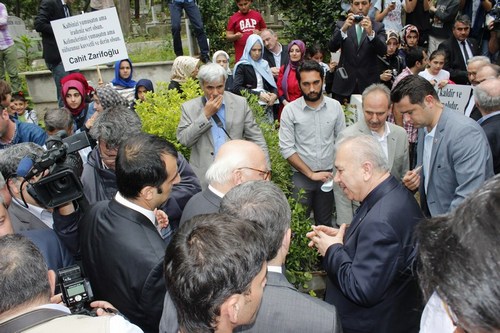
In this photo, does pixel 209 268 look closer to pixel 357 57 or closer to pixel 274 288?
pixel 274 288

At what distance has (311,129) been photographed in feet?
14.8

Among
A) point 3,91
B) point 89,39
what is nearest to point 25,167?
point 3,91

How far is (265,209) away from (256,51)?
481 cm

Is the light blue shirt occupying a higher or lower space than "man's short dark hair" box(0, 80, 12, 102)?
lower

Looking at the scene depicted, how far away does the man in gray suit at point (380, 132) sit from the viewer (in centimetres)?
401

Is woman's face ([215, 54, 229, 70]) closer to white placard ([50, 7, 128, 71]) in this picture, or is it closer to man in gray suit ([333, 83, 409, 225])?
white placard ([50, 7, 128, 71])

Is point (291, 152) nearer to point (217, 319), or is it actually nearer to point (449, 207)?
point (449, 207)

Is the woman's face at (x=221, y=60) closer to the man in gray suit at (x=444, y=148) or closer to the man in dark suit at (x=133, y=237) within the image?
the man in gray suit at (x=444, y=148)

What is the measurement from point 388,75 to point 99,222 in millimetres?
5828

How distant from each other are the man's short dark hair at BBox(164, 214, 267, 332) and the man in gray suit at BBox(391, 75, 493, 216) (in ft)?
7.20

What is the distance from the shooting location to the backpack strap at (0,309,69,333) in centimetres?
160

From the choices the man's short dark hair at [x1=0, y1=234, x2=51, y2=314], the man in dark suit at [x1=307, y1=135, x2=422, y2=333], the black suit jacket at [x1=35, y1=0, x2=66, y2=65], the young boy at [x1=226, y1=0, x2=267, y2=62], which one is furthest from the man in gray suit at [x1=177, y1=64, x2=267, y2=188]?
the black suit jacket at [x1=35, y1=0, x2=66, y2=65]

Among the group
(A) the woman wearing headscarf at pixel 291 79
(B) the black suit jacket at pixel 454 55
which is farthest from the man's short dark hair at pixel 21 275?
(B) the black suit jacket at pixel 454 55

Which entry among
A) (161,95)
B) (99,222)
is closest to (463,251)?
(99,222)
